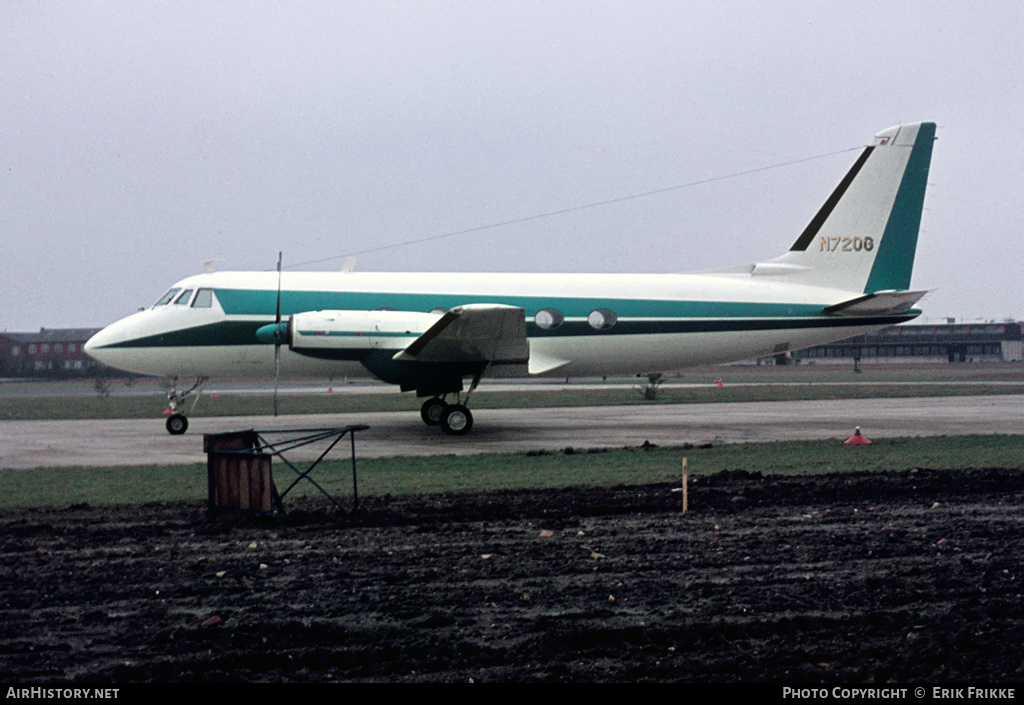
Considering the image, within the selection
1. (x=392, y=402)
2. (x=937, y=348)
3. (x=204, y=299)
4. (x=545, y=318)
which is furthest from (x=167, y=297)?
(x=937, y=348)

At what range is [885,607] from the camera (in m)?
6.77

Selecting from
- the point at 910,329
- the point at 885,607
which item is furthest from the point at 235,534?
the point at 910,329

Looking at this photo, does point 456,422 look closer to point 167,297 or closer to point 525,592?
point 167,297

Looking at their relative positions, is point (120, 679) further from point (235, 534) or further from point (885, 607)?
point (885, 607)

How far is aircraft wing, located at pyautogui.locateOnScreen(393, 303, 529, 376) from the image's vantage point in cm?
1917

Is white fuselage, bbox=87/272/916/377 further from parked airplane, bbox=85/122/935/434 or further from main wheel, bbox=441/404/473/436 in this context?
main wheel, bbox=441/404/473/436

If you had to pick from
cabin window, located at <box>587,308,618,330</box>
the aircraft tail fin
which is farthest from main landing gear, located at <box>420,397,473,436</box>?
the aircraft tail fin

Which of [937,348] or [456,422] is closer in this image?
[456,422]

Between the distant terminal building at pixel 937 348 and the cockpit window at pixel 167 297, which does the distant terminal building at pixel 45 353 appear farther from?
the distant terminal building at pixel 937 348

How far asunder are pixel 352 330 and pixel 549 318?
Result: 5.29m

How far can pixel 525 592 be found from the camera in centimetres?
728

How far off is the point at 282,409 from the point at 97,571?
948 inches

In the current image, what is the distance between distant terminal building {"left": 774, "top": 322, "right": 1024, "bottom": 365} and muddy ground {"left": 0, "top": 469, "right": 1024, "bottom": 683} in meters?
91.0

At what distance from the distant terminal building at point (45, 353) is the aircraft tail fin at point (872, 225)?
51.4 metres
